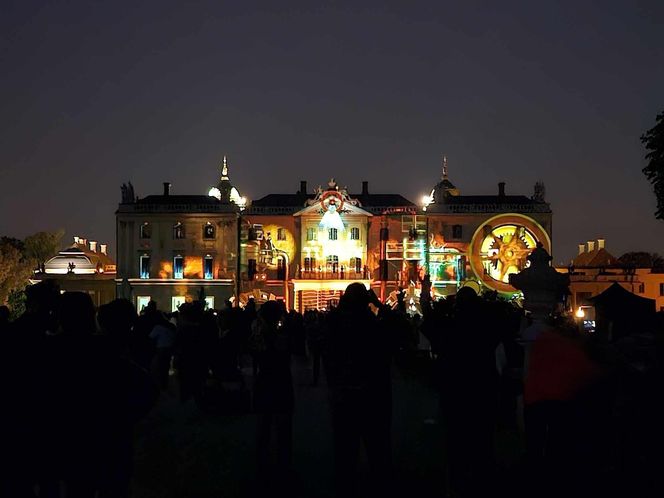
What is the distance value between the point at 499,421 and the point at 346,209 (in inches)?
2365

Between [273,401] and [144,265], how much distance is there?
66.1 m

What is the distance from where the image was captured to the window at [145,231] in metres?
74.2

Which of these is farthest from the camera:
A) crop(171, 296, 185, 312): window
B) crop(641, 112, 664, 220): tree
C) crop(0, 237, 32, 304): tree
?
crop(171, 296, 185, 312): window

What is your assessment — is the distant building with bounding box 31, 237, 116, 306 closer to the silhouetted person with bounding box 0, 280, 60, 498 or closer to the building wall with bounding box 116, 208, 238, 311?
the building wall with bounding box 116, 208, 238, 311

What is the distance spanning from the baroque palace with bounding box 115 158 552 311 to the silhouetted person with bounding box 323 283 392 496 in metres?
62.2

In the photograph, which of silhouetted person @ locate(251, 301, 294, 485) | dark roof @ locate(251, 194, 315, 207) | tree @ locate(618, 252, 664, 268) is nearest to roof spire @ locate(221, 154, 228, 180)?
dark roof @ locate(251, 194, 315, 207)

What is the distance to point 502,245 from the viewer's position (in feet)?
231

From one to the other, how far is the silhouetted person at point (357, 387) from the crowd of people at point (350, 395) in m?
0.01

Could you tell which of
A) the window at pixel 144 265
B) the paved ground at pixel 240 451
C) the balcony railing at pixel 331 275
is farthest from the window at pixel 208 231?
the paved ground at pixel 240 451

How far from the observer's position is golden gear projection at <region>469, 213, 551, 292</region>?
69.2 m

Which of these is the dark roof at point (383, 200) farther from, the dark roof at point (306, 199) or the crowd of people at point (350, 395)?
the crowd of people at point (350, 395)

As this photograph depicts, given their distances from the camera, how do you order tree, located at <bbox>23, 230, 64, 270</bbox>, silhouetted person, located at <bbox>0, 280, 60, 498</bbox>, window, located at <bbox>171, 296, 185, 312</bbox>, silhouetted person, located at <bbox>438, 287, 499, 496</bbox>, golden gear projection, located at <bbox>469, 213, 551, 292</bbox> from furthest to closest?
1. tree, located at <bbox>23, 230, 64, 270</bbox>
2. window, located at <bbox>171, 296, 185, 312</bbox>
3. golden gear projection, located at <bbox>469, 213, 551, 292</bbox>
4. silhouetted person, located at <bbox>438, 287, 499, 496</bbox>
5. silhouetted person, located at <bbox>0, 280, 60, 498</bbox>

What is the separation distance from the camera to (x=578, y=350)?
7.47m

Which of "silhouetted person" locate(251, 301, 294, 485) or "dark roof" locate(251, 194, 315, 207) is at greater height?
"dark roof" locate(251, 194, 315, 207)
